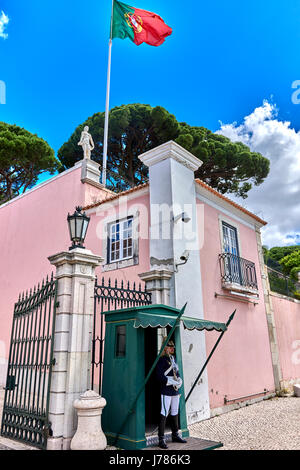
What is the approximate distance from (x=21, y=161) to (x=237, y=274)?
15354 millimetres

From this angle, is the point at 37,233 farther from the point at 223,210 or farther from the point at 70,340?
the point at 70,340

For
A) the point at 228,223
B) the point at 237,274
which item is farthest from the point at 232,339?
the point at 228,223

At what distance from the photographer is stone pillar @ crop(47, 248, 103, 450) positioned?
14.4 feet

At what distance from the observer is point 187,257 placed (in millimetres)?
7367

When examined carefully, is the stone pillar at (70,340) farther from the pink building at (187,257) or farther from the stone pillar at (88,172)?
the stone pillar at (88,172)

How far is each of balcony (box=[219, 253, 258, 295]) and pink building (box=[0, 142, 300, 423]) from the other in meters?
0.03

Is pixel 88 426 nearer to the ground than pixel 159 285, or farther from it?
nearer to the ground

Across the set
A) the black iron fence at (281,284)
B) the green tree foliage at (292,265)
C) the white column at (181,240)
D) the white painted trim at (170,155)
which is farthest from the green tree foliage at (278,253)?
the white column at (181,240)

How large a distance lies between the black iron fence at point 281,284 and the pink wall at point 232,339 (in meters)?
3.03

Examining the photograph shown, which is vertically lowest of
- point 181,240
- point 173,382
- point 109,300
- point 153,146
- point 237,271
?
point 173,382

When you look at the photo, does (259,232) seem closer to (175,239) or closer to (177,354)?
(175,239)

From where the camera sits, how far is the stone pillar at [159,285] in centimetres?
676

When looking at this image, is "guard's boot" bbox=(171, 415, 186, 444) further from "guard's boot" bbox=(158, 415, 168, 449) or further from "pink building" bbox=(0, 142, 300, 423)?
"pink building" bbox=(0, 142, 300, 423)

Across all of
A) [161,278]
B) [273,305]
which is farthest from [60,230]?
[273,305]
